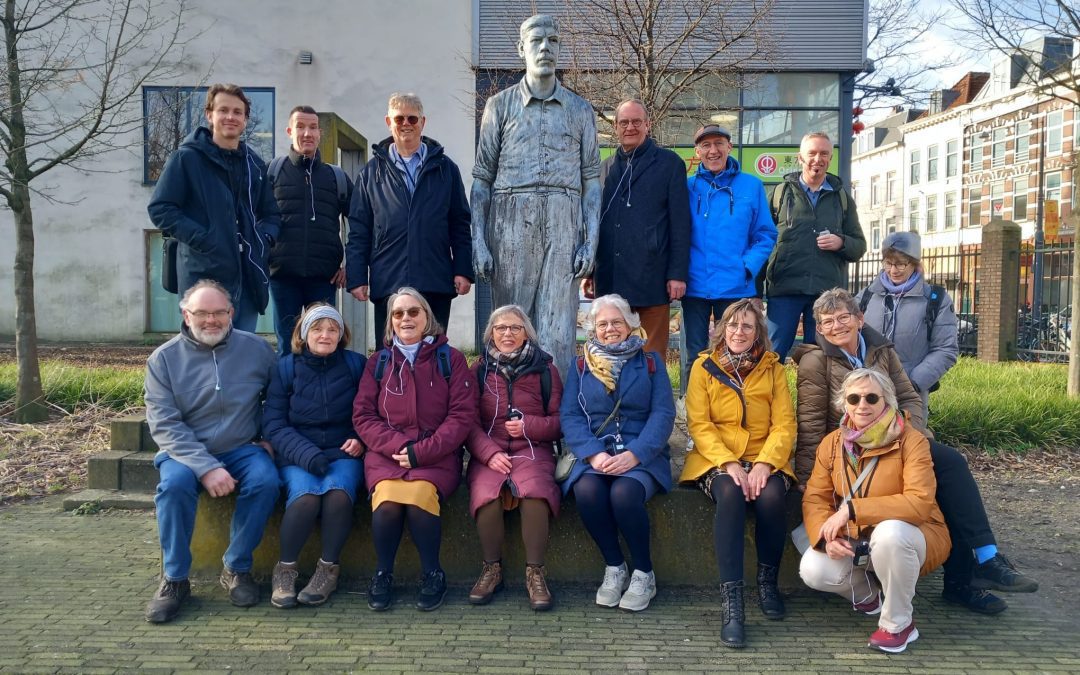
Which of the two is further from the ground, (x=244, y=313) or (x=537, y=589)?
(x=244, y=313)

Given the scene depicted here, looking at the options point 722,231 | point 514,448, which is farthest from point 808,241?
point 514,448

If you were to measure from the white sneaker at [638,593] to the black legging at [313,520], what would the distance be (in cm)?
139

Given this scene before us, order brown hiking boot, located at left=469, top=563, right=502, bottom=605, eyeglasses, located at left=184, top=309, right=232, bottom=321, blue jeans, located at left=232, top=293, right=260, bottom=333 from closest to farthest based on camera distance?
brown hiking boot, located at left=469, top=563, right=502, bottom=605, eyeglasses, located at left=184, top=309, right=232, bottom=321, blue jeans, located at left=232, top=293, right=260, bottom=333

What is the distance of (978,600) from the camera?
408 cm

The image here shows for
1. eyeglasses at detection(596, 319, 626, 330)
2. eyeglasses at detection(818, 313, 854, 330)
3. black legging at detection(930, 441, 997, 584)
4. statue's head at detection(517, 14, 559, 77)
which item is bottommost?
black legging at detection(930, 441, 997, 584)

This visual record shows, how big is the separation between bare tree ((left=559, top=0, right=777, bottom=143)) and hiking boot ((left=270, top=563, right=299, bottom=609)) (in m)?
7.21

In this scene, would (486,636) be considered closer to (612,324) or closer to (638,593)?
(638,593)

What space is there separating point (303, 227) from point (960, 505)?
4.07 meters

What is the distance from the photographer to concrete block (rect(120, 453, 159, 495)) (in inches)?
230

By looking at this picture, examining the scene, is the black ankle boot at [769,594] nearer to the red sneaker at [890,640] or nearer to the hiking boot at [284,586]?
the red sneaker at [890,640]

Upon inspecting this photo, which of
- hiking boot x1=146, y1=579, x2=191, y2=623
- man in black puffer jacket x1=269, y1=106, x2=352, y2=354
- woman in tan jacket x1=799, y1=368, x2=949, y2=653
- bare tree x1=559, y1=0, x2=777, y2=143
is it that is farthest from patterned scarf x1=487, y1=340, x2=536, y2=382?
bare tree x1=559, y1=0, x2=777, y2=143

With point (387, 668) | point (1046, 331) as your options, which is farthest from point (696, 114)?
point (387, 668)

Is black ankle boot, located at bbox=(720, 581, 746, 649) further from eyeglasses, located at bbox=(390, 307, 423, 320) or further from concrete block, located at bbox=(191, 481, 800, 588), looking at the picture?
eyeglasses, located at bbox=(390, 307, 423, 320)

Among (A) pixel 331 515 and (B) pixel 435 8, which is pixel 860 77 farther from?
(A) pixel 331 515
